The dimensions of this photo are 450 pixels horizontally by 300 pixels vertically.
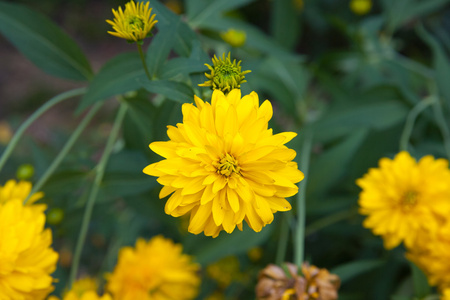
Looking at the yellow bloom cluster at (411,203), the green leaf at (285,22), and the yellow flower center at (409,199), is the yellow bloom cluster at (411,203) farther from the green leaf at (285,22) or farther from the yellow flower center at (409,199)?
the green leaf at (285,22)

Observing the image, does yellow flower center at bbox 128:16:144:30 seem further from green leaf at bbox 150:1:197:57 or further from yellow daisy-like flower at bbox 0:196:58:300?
yellow daisy-like flower at bbox 0:196:58:300

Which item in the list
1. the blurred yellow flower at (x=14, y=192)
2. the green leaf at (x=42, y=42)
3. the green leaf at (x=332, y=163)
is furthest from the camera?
the green leaf at (x=332, y=163)

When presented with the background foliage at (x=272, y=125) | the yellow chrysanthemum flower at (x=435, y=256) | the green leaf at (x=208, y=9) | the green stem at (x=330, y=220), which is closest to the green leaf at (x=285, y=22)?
the background foliage at (x=272, y=125)

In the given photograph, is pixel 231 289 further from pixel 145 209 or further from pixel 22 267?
pixel 22 267

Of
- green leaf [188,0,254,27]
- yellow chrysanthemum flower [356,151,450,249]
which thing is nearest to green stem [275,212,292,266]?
yellow chrysanthemum flower [356,151,450,249]

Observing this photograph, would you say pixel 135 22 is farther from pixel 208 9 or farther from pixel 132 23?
pixel 208 9

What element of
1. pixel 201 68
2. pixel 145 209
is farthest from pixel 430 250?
pixel 145 209
